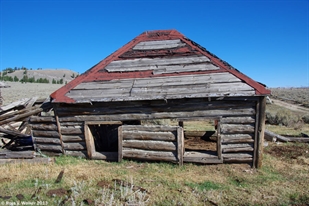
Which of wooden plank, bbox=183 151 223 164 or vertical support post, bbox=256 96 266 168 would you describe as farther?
wooden plank, bbox=183 151 223 164

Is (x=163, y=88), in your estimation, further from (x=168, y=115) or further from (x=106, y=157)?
(x=106, y=157)

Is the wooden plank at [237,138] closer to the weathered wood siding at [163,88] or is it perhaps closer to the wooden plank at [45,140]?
the weathered wood siding at [163,88]

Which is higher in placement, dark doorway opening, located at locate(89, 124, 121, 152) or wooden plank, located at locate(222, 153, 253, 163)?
wooden plank, located at locate(222, 153, 253, 163)

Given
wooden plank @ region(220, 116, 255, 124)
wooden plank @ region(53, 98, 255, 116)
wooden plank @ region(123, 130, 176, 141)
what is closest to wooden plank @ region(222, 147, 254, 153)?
wooden plank @ region(220, 116, 255, 124)

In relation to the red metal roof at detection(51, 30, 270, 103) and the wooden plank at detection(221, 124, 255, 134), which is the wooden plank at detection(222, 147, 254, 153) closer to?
the wooden plank at detection(221, 124, 255, 134)

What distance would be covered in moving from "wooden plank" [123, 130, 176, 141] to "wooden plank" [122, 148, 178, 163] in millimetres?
447

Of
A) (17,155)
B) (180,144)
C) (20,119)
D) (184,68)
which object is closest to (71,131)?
(17,155)

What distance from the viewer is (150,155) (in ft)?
25.6

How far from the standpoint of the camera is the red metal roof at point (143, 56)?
310 inches

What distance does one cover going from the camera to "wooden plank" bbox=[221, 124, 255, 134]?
23.9 feet

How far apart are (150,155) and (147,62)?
3232 mm

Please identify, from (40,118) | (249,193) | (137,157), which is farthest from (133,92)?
(249,193)

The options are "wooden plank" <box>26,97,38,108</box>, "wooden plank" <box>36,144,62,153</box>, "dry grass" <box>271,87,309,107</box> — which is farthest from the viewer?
"dry grass" <box>271,87,309,107</box>

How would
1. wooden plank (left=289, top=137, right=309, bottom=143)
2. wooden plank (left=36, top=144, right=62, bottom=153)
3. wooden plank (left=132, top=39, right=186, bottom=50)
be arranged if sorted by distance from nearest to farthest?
wooden plank (left=132, top=39, right=186, bottom=50)
wooden plank (left=36, top=144, right=62, bottom=153)
wooden plank (left=289, top=137, right=309, bottom=143)
